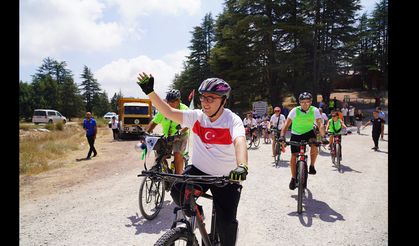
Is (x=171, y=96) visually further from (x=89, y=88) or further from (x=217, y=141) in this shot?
(x=89, y=88)

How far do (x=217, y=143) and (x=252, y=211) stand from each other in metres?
3.24

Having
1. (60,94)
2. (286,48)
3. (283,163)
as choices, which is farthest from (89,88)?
(283,163)

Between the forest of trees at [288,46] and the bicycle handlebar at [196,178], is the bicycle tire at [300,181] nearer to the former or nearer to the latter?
the bicycle handlebar at [196,178]

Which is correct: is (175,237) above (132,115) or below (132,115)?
below

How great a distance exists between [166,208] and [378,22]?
65.7 meters

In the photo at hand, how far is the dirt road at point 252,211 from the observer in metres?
4.73

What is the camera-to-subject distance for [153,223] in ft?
17.4

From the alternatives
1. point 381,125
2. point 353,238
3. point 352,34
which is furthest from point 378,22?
point 353,238

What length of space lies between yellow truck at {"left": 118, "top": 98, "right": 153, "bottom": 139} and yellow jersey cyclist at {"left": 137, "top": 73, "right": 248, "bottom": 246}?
2173 cm

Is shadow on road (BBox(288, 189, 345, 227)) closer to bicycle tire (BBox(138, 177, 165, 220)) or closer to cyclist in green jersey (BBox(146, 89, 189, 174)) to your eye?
cyclist in green jersey (BBox(146, 89, 189, 174))

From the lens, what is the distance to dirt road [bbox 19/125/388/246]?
4.73 metres

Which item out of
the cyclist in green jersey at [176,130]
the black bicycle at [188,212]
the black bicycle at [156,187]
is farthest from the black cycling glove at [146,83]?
the cyclist in green jersey at [176,130]

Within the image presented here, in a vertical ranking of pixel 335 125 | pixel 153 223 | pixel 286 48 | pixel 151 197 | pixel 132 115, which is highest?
pixel 286 48

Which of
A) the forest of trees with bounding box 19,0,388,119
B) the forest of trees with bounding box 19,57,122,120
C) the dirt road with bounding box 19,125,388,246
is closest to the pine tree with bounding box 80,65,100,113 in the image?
the forest of trees with bounding box 19,57,122,120
